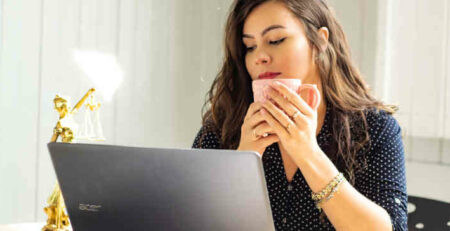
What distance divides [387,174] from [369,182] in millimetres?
42

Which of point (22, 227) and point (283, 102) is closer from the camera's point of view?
point (283, 102)

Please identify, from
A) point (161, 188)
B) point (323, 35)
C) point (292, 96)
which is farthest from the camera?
point (323, 35)

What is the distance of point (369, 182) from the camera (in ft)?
4.56

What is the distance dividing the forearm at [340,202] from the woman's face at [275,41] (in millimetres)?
290

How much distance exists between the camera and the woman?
131 centimetres

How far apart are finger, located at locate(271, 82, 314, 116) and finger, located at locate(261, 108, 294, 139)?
0.05 m

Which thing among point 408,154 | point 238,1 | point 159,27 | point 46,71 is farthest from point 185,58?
point 238,1

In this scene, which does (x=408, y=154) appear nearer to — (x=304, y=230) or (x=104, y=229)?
(x=304, y=230)

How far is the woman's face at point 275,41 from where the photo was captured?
55.4 inches

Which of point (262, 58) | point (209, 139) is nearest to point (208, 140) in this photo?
point (209, 139)

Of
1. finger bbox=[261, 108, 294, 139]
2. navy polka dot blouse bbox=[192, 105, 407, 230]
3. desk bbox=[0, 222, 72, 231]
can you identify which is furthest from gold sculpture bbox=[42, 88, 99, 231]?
navy polka dot blouse bbox=[192, 105, 407, 230]

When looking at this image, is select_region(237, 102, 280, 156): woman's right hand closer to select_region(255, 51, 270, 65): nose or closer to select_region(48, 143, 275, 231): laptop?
select_region(255, 51, 270, 65): nose

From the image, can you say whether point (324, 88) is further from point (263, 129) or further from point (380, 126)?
point (263, 129)

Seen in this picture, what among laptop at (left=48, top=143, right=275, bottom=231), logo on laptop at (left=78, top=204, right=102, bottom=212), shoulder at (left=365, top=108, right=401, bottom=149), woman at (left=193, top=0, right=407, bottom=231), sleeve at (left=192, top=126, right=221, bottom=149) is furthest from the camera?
sleeve at (left=192, top=126, right=221, bottom=149)
